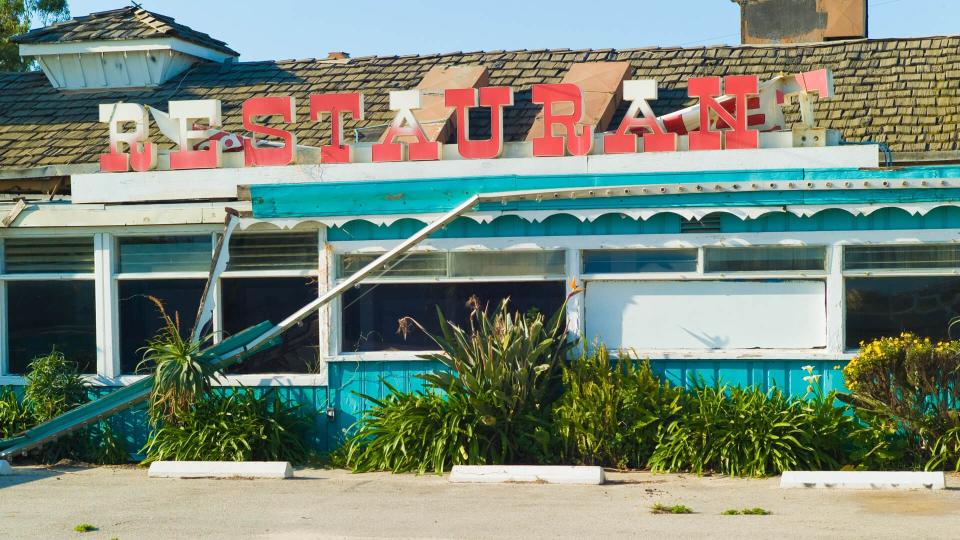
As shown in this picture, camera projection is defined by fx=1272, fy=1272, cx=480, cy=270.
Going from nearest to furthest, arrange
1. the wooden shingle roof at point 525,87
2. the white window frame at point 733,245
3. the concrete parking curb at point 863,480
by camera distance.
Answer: the concrete parking curb at point 863,480, the white window frame at point 733,245, the wooden shingle roof at point 525,87

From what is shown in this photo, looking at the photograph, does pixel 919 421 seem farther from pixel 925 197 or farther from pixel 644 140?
pixel 644 140

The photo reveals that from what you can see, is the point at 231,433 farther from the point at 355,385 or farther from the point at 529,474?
the point at 529,474

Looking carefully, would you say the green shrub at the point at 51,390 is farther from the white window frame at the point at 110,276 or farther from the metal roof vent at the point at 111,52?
the metal roof vent at the point at 111,52

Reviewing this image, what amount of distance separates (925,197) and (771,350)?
1.89 m

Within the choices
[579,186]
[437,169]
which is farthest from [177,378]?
[579,186]

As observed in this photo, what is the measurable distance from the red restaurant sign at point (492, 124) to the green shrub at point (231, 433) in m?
2.42

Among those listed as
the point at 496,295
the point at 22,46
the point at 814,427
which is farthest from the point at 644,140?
the point at 22,46

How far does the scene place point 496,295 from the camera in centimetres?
1205

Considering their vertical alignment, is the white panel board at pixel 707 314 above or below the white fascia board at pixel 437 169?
below

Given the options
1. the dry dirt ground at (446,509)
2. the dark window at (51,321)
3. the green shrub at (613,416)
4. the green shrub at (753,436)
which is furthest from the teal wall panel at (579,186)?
the dry dirt ground at (446,509)

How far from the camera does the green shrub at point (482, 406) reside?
36.6 feet

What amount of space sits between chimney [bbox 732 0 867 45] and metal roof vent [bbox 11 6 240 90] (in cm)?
806

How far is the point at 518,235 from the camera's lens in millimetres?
11891

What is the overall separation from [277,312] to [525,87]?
5.14 m
